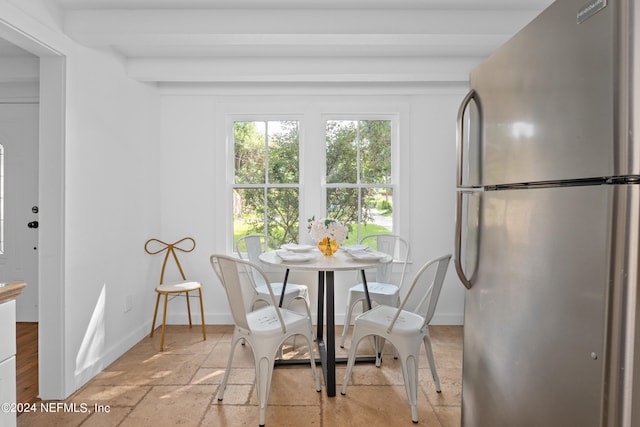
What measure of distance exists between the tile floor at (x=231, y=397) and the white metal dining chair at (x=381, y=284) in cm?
46

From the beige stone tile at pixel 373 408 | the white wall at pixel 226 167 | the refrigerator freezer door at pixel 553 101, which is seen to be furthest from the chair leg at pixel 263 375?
the white wall at pixel 226 167

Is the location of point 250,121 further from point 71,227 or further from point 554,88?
point 554,88

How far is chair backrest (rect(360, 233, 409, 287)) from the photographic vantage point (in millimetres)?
3410

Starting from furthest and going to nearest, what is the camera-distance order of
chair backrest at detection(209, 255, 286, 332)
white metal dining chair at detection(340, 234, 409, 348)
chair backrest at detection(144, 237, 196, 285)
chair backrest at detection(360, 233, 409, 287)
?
1. chair backrest at detection(144, 237, 196, 285)
2. chair backrest at detection(360, 233, 409, 287)
3. white metal dining chair at detection(340, 234, 409, 348)
4. chair backrest at detection(209, 255, 286, 332)

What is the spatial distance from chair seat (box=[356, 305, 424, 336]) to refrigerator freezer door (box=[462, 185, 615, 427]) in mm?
759

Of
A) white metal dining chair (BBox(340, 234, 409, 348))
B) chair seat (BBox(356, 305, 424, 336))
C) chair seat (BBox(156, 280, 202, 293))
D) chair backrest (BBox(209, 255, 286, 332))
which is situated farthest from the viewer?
chair seat (BBox(156, 280, 202, 293))

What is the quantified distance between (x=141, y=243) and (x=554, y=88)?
346 centimetres

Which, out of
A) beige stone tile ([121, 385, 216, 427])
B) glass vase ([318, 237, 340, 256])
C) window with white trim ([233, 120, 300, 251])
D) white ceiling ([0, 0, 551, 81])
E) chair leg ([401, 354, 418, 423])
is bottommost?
beige stone tile ([121, 385, 216, 427])

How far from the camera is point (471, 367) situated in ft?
4.80

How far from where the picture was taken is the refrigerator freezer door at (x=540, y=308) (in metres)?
0.86

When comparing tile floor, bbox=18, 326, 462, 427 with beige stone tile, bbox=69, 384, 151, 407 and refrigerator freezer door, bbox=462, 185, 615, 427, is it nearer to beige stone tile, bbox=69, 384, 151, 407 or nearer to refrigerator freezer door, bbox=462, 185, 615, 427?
beige stone tile, bbox=69, 384, 151, 407

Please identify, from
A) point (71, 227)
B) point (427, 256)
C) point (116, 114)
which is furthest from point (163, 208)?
point (427, 256)

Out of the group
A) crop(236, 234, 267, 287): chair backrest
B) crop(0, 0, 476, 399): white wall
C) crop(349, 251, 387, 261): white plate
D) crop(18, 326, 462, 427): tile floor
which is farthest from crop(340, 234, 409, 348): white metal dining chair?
crop(236, 234, 267, 287): chair backrest

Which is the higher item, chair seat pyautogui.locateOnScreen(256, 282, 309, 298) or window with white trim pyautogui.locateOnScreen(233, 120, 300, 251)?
window with white trim pyautogui.locateOnScreen(233, 120, 300, 251)
